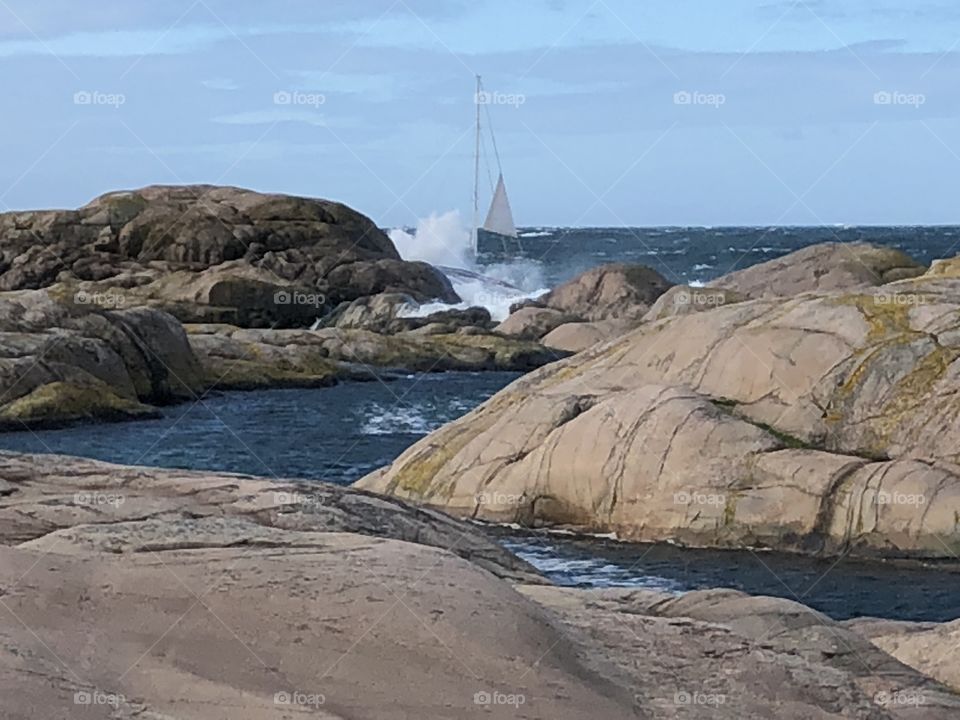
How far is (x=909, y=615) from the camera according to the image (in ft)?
60.6

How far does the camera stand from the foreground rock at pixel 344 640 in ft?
26.7

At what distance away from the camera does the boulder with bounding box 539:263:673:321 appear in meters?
74.4

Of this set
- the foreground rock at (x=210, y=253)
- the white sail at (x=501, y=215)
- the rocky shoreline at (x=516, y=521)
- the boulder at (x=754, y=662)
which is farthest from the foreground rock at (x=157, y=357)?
the white sail at (x=501, y=215)

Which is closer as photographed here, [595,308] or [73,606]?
[73,606]

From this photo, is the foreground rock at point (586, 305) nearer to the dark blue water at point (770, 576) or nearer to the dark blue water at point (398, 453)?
the dark blue water at point (398, 453)

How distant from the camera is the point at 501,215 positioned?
111 meters

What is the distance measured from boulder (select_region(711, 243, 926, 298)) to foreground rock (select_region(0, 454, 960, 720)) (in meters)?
47.6

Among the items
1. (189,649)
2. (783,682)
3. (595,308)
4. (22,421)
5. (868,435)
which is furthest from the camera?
(595,308)

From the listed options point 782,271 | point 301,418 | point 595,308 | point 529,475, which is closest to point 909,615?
point 529,475

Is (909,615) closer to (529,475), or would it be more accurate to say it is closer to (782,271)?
(529,475)

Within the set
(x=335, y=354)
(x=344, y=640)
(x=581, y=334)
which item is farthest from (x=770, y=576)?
(x=581, y=334)

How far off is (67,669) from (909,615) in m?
13.3

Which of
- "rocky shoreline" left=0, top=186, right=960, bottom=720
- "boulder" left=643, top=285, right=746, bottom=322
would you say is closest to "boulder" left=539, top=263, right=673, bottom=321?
"rocky shoreline" left=0, top=186, right=960, bottom=720

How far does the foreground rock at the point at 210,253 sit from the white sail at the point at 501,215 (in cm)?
2213
